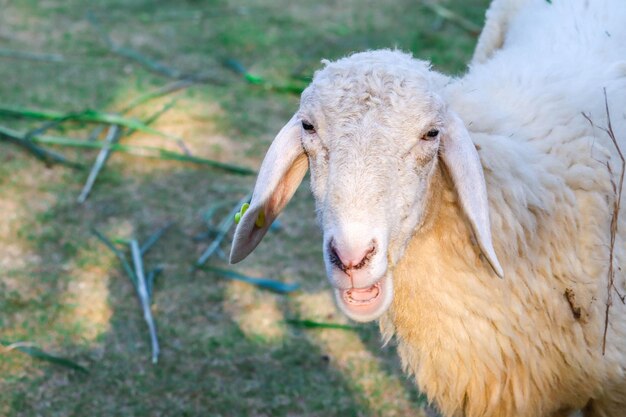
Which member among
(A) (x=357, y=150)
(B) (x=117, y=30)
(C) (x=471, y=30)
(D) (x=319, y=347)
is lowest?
(B) (x=117, y=30)

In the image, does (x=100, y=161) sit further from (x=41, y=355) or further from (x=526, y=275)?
(x=526, y=275)

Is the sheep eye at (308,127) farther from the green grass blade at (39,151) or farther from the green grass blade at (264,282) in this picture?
the green grass blade at (39,151)

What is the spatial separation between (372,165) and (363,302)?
333mm

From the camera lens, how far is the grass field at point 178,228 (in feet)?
A: 11.6

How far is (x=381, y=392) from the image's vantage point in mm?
3510

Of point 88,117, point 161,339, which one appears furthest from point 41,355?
point 88,117

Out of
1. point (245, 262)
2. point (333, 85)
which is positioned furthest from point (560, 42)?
point (245, 262)

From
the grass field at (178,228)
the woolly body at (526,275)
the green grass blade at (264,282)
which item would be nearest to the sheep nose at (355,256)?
the woolly body at (526,275)

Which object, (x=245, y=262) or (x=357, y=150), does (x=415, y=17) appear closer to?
(x=245, y=262)

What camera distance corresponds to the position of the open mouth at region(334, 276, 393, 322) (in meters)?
2.23

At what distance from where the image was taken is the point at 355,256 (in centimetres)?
214

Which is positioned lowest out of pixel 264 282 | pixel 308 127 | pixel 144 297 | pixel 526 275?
pixel 144 297

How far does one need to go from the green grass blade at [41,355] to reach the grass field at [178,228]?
0.12 feet

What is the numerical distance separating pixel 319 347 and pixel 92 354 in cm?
91
